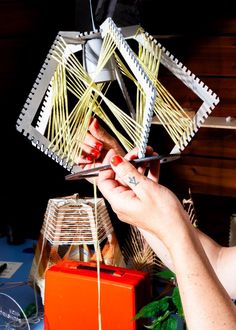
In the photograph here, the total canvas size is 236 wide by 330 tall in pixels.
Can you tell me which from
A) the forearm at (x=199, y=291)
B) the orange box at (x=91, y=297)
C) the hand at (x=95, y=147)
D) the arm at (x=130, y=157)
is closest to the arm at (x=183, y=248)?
the forearm at (x=199, y=291)

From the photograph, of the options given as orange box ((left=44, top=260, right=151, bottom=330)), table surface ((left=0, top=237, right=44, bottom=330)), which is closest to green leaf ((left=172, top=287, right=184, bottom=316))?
orange box ((left=44, top=260, right=151, bottom=330))

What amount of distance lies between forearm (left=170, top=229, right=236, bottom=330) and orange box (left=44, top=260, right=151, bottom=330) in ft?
2.30

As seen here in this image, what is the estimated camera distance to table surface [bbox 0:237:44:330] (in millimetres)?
1961

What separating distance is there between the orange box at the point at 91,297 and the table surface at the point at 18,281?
0.67 ft

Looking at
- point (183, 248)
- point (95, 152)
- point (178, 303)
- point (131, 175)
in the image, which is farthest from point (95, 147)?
point (178, 303)

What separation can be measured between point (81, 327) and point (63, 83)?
109cm

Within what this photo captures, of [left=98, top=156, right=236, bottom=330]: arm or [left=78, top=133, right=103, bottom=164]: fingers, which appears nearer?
[left=98, top=156, right=236, bottom=330]: arm

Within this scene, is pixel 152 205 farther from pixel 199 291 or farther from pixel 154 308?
pixel 154 308

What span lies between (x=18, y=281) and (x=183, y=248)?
1.55 meters

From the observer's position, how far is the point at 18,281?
227cm

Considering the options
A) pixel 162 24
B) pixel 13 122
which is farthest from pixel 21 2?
pixel 162 24

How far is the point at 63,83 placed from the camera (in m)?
0.97

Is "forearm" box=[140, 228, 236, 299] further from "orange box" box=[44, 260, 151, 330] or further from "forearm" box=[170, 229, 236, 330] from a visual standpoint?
"forearm" box=[170, 229, 236, 330]

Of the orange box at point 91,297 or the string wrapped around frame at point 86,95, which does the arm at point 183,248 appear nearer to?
the string wrapped around frame at point 86,95
